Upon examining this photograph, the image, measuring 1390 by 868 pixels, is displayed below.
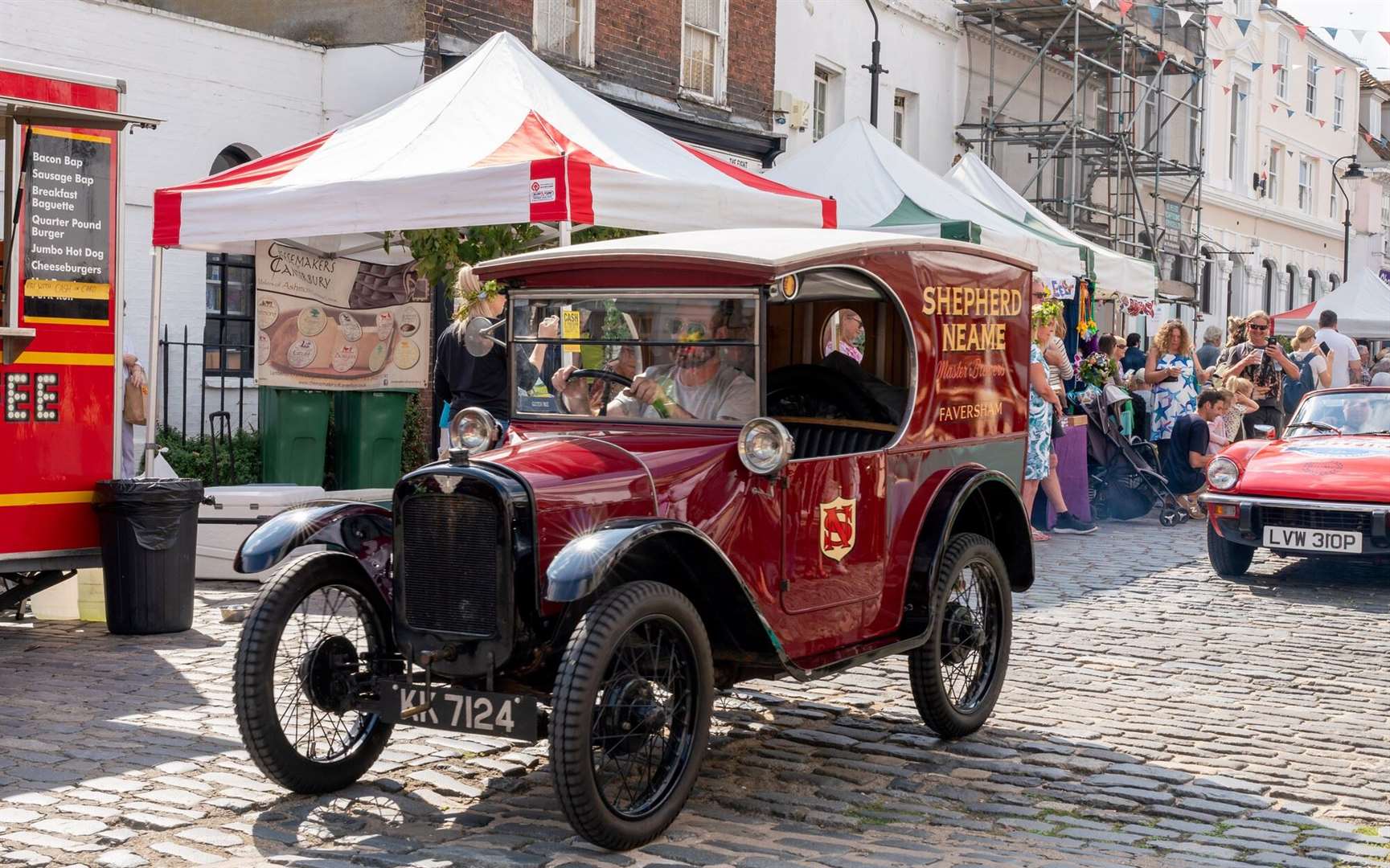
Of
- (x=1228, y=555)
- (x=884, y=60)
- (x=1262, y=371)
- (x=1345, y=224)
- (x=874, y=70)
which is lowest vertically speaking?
(x=1228, y=555)

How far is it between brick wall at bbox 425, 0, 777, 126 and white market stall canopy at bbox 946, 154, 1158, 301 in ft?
10.8

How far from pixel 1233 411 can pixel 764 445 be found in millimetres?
10961

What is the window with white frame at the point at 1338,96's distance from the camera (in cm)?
4622

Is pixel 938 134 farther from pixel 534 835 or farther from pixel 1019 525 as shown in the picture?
pixel 534 835

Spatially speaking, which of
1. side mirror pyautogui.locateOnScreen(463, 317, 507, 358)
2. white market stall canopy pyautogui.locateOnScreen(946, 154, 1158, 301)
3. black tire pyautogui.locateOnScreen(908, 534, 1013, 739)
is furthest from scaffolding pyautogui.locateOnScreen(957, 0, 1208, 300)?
side mirror pyautogui.locateOnScreen(463, 317, 507, 358)

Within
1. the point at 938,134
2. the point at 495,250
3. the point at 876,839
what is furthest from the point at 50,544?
the point at 938,134

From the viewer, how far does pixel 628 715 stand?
4789 millimetres

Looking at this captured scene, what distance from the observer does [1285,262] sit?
139 feet

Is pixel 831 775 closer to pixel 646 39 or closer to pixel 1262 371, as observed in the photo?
pixel 1262 371

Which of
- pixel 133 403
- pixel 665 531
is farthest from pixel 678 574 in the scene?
pixel 133 403

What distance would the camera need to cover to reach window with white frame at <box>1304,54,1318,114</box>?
144ft

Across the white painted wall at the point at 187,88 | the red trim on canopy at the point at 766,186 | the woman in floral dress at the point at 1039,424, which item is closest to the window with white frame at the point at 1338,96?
the woman in floral dress at the point at 1039,424

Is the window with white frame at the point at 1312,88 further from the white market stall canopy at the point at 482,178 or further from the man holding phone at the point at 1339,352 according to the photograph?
the white market stall canopy at the point at 482,178

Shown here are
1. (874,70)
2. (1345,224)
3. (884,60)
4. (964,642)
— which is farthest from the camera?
(1345,224)
